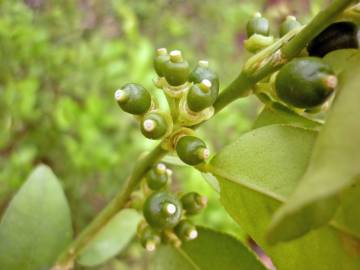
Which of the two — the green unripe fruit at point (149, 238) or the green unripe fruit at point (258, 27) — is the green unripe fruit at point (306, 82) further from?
the green unripe fruit at point (149, 238)

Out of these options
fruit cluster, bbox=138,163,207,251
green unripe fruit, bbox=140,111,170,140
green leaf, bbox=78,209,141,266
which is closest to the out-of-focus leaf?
fruit cluster, bbox=138,163,207,251

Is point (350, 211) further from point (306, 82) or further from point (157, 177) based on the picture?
point (157, 177)

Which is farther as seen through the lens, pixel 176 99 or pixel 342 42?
pixel 176 99

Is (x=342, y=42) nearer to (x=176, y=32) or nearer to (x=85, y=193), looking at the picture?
(x=85, y=193)

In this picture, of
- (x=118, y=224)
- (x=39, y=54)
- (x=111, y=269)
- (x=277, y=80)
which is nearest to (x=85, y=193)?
(x=111, y=269)

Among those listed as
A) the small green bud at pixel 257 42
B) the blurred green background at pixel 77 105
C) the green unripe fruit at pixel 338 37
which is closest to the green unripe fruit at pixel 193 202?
the small green bud at pixel 257 42

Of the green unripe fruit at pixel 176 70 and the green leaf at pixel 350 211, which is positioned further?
the green unripe fruit at pixel 176 70
